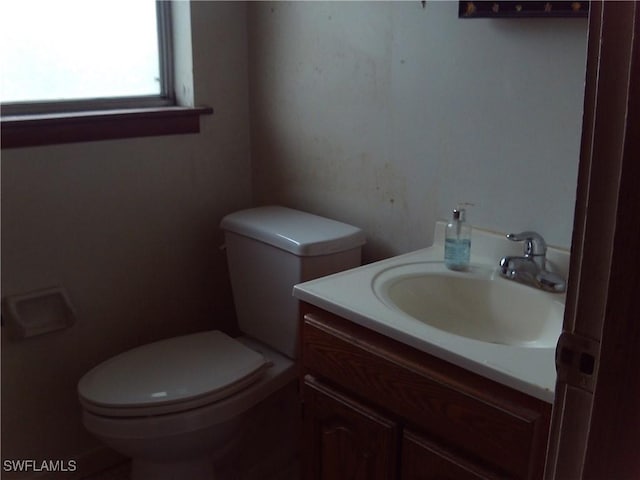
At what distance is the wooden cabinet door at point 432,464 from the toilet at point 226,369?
0.56 m

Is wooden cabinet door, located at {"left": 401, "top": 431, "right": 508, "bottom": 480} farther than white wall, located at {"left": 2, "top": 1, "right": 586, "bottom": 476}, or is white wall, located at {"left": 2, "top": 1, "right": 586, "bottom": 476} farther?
white wall, located at {"left": 2, "top": 1, "right": 586, "bottom": 476}

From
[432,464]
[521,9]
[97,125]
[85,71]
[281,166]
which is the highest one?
[521,9]

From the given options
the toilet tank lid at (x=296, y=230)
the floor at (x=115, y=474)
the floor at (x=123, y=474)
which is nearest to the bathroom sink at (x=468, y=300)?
the toilet tank lid at (x=296, y=230)

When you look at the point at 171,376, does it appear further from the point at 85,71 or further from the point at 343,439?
the point at 85,71

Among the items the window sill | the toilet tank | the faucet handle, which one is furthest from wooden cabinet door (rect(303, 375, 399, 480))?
the window sill

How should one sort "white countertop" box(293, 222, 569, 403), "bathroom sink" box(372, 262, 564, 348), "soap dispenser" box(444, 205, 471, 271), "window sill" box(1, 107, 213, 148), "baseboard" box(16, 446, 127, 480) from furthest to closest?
"baseboard" box(16, 446, 127, 480) → "window sill" box(1, 107, 213, 148) → "soap dispenser" box(444, 205, 471, 271) → "bathroom sink" box(372, 262, 564, 348) → "white countertop" box(293, 222, 569, 403)

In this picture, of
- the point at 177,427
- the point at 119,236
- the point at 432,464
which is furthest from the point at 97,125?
the point at 432,464

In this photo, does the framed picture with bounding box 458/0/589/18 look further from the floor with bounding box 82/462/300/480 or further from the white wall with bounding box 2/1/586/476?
the floor with bounding box 82/462/300/480

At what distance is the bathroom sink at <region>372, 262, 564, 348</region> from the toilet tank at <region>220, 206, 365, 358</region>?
27 centimetres

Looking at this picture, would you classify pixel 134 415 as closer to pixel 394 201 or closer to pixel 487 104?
pixel 394 201

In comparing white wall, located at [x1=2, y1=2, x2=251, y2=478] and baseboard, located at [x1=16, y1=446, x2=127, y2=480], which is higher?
white wall, located at [x1=2, y1=2, x2=251, y2=478]

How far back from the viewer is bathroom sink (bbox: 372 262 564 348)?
142 centimetres

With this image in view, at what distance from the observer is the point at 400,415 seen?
4.17ft

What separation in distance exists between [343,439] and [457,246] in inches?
20.0
